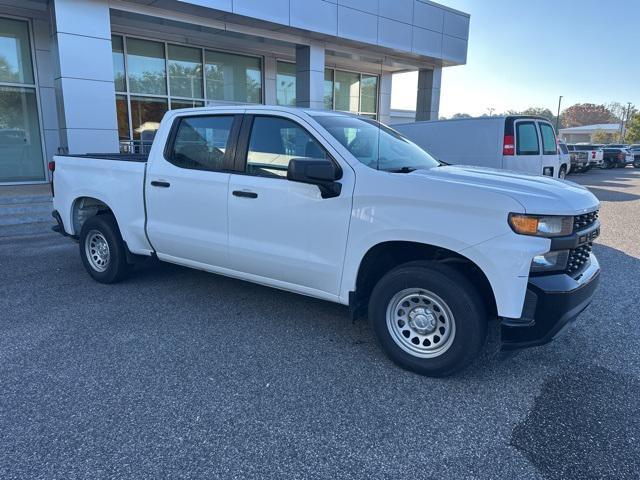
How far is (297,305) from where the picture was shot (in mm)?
4957

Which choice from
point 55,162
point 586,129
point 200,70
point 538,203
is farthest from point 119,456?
point 586,129

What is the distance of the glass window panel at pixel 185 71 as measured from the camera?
13516 mm

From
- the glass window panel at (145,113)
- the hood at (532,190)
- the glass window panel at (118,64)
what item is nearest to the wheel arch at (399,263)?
the hood at (532,190)

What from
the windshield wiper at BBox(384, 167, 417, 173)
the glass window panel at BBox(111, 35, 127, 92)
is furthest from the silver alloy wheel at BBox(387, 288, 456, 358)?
the glass window panel at BBox(111, 35, 127, 92)

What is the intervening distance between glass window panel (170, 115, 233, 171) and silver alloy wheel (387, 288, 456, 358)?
2.13m

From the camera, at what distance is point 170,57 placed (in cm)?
1341

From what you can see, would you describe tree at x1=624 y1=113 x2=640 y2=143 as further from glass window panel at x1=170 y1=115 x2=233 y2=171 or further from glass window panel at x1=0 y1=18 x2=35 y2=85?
glass window panel at x1=170 y1=115 x2=233 y2=171

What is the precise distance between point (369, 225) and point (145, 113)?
11563 millimetres

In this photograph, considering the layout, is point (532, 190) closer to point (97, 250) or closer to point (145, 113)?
point (97, 250)

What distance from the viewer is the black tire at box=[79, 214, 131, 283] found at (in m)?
5.33

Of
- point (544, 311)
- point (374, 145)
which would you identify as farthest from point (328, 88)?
point (544, 311)

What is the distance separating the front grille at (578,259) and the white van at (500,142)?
20.1 feet

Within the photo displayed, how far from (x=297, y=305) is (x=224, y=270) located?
34.9 inches

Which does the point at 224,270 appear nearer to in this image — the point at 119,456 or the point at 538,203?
the point at 119,456
